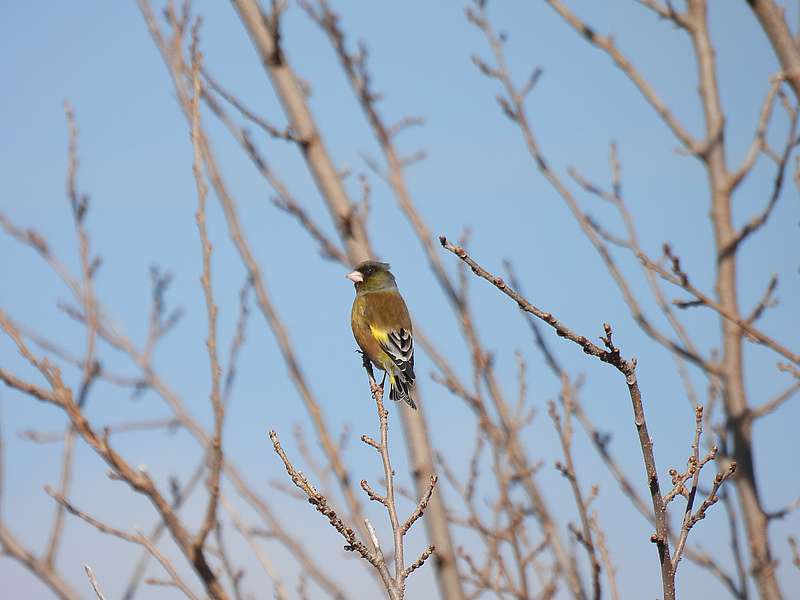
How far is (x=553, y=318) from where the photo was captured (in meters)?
1.90

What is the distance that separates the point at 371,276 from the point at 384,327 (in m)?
0.39

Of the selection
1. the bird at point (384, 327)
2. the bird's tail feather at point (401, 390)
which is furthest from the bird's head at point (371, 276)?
the bird's tail feather at point (401, 390)

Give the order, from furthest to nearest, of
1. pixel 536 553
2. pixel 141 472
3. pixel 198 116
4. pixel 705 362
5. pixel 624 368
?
pixel 705 362
pixel 536 553
pixel 198 116
pixel 141 472
pixel 624 368

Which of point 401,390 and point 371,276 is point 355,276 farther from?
point 401,390

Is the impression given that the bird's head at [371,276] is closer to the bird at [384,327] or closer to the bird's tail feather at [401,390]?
the bird at [384,327]

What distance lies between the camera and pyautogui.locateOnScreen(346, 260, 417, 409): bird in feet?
14.7

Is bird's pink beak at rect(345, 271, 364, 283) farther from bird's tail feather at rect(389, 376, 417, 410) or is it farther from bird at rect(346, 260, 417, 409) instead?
bird's tail feather at rect(389, 376, 417, 410)

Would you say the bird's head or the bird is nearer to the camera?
the bird

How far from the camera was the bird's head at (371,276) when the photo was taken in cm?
477

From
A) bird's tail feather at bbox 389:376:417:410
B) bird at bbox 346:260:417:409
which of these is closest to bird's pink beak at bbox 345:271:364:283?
bird at bbox 346:260:417:409

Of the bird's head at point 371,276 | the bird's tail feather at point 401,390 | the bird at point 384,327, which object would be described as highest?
the bird's head at point 371,276

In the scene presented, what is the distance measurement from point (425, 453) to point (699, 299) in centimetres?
142

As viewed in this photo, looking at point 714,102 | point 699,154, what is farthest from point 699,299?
point 714,102

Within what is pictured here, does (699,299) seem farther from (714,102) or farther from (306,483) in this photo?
(306,483)
